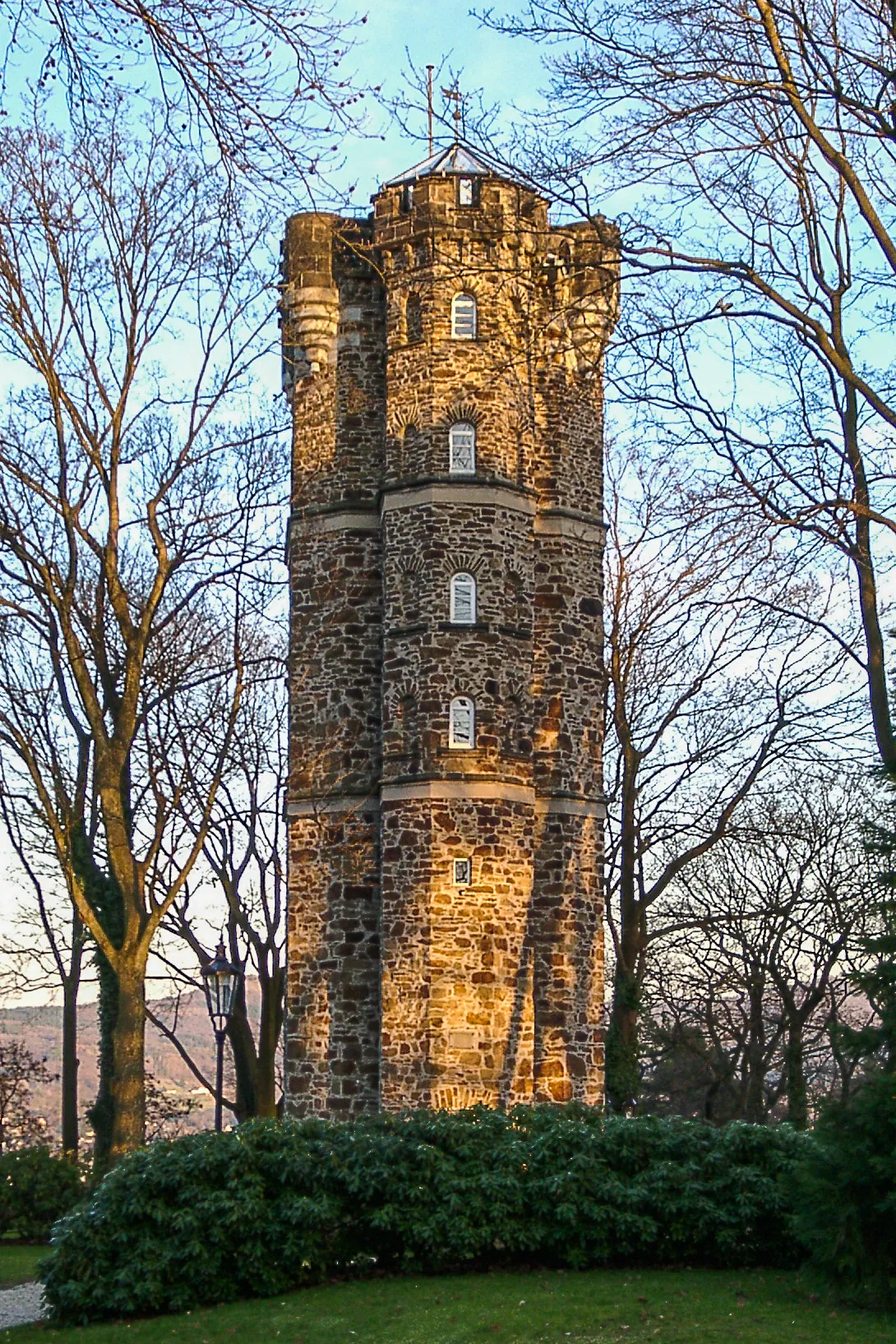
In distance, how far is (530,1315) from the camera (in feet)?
40.5


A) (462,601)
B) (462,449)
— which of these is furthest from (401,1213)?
(462,449)

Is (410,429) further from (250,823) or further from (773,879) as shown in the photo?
(773,879)

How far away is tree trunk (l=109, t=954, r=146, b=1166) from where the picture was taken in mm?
19766

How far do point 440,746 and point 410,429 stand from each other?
467cm

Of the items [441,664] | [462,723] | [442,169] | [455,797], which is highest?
[442,169]

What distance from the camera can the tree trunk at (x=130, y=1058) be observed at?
1977cm

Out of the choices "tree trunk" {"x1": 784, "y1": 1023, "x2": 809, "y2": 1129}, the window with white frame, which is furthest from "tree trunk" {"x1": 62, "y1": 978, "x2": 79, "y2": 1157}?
"tree trunk" {"x1": 784, "y1": 1023, "x2": 809, "y2": 1129}

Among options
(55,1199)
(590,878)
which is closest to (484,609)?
(590,878)

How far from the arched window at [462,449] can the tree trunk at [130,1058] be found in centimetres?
820

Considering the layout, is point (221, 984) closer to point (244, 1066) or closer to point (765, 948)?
point (244, 1066)

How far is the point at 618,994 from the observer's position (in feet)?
93.4

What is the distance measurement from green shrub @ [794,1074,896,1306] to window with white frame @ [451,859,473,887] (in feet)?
34.7

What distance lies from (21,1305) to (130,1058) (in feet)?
13.2

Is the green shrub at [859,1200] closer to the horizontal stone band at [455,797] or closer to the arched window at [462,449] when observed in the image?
the horizontal stone band at [455,797]
